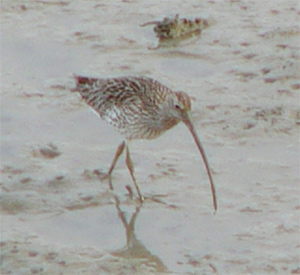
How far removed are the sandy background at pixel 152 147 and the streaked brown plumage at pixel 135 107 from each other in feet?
1.06

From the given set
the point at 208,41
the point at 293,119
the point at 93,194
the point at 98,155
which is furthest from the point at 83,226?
the point at 208,41

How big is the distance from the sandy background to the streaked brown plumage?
12.7 inches

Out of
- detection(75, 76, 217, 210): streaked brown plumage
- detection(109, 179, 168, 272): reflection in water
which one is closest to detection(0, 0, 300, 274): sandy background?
detection(109, 179, 168, 272): reflection in water

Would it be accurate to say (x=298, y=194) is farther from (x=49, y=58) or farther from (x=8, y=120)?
(x=49, y=58)

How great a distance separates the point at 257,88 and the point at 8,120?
2.47m

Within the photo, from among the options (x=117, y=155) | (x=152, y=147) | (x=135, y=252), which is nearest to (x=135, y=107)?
(x=117, y=155)

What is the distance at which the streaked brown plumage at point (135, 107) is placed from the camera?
9.03m

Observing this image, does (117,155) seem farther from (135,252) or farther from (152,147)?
(135,252)

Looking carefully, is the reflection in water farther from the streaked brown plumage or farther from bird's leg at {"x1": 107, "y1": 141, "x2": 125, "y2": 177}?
bird's leg at {"x1": 107, "y1": 141, "x2": 125, "y2": 177}

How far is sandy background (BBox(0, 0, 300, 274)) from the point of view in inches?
320

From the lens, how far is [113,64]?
36.3ft

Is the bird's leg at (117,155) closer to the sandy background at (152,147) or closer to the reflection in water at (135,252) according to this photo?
the sandy background at (152,147)

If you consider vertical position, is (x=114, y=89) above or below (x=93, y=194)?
above

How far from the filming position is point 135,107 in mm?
9188
